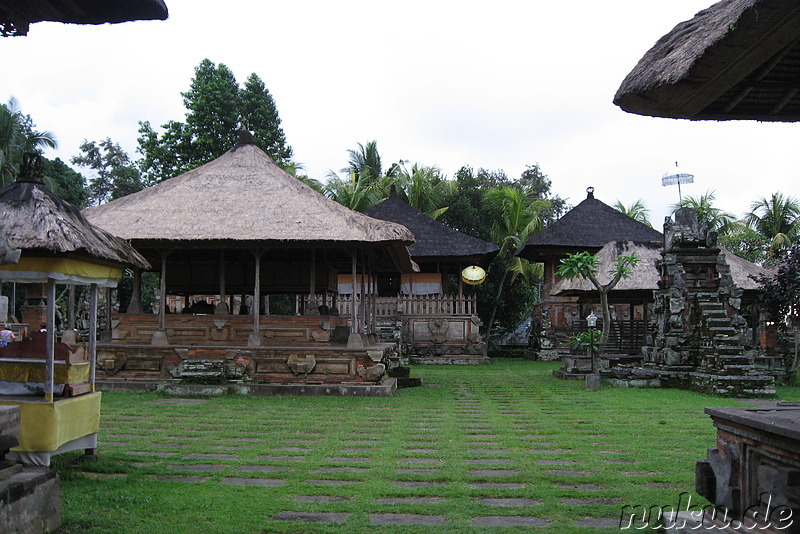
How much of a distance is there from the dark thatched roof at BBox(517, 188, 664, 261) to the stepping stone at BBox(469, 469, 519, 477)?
868 inches

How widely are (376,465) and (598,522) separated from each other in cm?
265

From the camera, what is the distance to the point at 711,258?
53.3ft

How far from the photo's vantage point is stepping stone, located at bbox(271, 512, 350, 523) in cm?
532

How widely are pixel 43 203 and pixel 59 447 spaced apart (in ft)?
7.21

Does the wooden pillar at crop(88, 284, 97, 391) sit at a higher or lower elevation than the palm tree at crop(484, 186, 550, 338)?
lower

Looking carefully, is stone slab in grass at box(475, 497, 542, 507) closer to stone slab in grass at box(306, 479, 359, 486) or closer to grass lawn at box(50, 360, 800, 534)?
grass lawn at box(50, 360, 800, 534)

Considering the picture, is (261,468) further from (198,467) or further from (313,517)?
(313,517)

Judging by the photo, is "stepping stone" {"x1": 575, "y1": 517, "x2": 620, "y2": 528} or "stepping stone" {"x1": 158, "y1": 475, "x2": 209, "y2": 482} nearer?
"stepping stone" {"x1": 575, "y1": 517, "x2": 620, "y2": 528}

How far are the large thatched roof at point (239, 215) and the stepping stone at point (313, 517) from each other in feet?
27.5

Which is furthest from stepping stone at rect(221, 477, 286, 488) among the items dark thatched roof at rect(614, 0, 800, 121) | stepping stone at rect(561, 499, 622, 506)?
dark thatched roof at rect(614, 0, 800, 121)

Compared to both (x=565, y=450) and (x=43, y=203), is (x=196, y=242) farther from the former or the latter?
(x=565, y=450)

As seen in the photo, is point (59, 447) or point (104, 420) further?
point (104, 420)

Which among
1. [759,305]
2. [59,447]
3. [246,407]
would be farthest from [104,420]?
[759,305]

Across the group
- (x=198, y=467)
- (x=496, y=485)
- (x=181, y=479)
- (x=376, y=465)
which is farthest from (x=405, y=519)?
(x=198, y=467)
